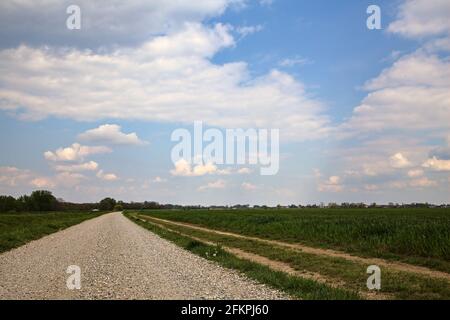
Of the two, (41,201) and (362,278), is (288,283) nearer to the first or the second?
(362,278)

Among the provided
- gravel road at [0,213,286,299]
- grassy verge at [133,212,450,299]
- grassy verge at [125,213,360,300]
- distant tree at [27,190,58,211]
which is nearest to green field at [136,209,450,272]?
grassy verge at [133,212,450,299]

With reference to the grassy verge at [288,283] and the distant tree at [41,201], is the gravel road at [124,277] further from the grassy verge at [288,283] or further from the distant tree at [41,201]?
the distant tree at [41,201]

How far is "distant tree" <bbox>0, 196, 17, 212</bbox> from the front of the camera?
470 feet

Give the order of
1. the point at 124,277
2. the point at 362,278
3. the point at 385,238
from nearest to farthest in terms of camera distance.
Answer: the point at 124,277 → the point at 362,278 → the point at 385,238

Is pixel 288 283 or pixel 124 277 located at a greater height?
pixel 288 283

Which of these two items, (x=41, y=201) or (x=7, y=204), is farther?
(x=41, y=201)

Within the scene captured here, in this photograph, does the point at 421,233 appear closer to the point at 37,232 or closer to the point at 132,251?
the point at 132,251

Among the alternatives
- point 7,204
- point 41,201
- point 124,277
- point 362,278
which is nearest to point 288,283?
point 362,278

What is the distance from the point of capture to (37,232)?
115 feet

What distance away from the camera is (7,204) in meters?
146

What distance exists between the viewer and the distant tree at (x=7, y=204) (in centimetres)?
14338

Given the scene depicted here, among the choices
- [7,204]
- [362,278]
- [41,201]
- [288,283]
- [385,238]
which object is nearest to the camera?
[288,283]
